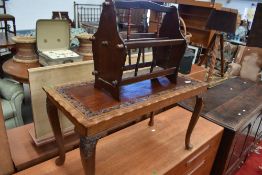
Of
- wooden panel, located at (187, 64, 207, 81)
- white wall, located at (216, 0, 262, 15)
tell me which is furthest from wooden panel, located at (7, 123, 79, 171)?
white wall, located at (216, 0, 262, 15)

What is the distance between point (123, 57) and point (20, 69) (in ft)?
3.61

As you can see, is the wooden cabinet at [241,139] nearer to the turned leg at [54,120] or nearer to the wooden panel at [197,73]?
the wooden panel at [197,73]

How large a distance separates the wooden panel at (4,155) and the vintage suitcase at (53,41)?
0.56m

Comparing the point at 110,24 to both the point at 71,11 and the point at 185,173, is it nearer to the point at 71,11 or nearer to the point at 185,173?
the point at 185,173

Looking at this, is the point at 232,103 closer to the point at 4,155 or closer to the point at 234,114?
the point at 234,114

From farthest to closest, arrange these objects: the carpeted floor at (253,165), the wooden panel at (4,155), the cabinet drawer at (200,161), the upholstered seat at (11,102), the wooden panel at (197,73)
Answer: the wooden panel at (197,73) < the carpeted floor at (253,165) < the upholstered seat at (11,102) < the cabinet drawer at (200,161) < the wooden panel at (4,155)

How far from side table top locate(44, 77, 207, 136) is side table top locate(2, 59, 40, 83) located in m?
0.68

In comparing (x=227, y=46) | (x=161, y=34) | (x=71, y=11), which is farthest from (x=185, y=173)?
(x=71, y=11)

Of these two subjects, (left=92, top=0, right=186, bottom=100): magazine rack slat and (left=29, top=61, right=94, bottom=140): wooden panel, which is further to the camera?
(left=29, top=61, right=94, bottom=140): wooden panel

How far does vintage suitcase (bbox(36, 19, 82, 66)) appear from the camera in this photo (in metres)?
1.37

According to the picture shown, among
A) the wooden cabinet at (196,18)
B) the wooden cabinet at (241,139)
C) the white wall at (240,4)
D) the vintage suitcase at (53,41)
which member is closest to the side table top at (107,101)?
the vintage suitcase at (53,41)

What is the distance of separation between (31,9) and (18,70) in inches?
178

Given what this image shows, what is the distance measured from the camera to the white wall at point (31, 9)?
5082 millimetres

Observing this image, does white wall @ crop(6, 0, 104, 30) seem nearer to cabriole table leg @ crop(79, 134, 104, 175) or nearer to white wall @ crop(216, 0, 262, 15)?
cabriole table leg @ crop(79, 134, 104, 175)
